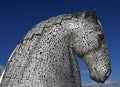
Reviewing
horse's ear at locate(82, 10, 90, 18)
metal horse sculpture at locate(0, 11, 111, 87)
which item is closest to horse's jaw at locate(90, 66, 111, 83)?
metal horse sculpture at locate(0, 11, 111, 87)

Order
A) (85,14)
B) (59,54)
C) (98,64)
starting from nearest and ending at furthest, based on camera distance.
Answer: (59,54), (98,64), (85,14)

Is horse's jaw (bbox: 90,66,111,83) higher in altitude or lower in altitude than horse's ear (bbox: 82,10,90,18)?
lower

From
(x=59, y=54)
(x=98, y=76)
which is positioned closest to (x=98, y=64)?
(x=98, y=76)

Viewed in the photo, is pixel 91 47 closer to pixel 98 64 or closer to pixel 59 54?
pixel 98 64

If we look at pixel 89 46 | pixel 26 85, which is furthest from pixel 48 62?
pixel 89 46

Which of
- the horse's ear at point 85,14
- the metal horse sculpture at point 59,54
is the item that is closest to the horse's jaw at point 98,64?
the metal horse sculpture at point 59,54

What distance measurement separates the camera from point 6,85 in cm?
335

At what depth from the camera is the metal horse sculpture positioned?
3320 millimetres

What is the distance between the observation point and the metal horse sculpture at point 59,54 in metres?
3.32

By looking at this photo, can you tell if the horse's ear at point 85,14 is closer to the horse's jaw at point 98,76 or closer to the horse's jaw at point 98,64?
the horse's jaw at point 98,64

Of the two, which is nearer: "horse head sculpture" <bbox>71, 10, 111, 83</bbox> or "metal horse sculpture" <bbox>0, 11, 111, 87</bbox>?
"metal horse sculpture" <bbox>0, 11, 111, 87</bbox>

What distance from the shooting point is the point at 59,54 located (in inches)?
135

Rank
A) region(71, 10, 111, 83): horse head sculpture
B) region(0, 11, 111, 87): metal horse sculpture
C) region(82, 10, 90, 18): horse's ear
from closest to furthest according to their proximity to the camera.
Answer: region(0, 11, 111, 87): metal horse sculpture
region(71, 10, 111, 83): horse head sculpture
region(82, 10, 90, 18): horse's ear

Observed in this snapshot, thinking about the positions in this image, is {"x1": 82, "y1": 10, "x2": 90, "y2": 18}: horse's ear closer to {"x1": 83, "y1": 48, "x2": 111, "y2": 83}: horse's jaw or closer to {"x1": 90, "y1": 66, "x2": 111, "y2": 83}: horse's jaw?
{"x1": 83, "y1": 48, "x2": 111, "y2": 83}: horse's jaw
